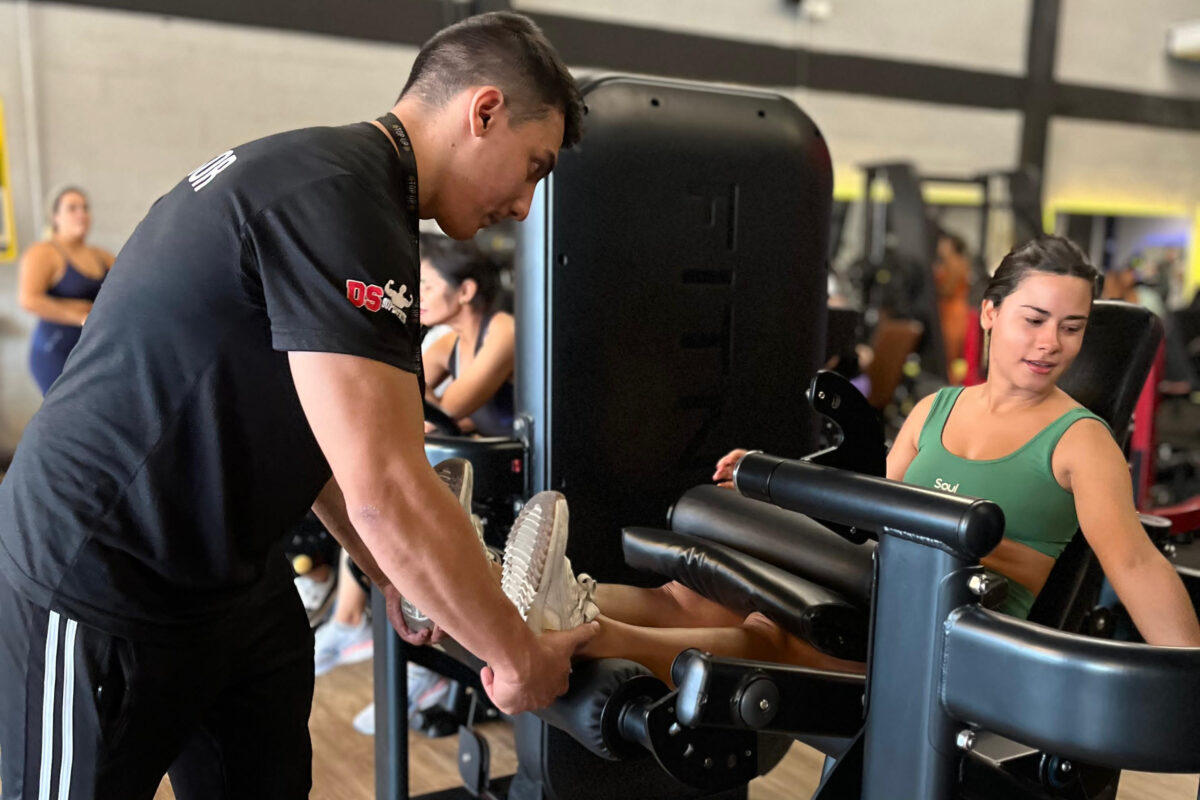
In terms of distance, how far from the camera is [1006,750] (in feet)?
5.08

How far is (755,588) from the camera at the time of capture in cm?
154

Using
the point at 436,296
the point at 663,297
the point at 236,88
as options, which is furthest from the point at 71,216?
the point at 663,297

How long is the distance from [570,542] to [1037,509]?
84 cm

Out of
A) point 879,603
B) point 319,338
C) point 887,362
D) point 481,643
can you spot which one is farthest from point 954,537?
point 887,362

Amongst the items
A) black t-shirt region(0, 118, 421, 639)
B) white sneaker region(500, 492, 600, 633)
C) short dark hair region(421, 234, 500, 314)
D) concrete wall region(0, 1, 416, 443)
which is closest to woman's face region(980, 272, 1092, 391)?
white sneaker region(500, 492, 600, 633)

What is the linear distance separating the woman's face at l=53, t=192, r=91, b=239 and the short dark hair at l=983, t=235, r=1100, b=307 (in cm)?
469

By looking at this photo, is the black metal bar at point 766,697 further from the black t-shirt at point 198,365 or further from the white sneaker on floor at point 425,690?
the white sneaker on floor at point 425,690

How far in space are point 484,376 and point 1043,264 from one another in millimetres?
1494

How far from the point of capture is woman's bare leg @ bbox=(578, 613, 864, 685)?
4.96ft

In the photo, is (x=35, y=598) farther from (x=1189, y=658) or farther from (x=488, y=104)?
(x=1189, y=658)

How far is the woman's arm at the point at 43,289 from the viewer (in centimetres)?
499

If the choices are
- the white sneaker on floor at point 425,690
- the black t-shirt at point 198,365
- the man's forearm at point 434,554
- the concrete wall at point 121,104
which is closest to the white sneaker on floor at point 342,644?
the white sneaker on floor at point 425,690

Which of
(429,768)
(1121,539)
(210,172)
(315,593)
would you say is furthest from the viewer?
(315,593)

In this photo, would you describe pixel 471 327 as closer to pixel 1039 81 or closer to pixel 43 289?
pixel 43 289
